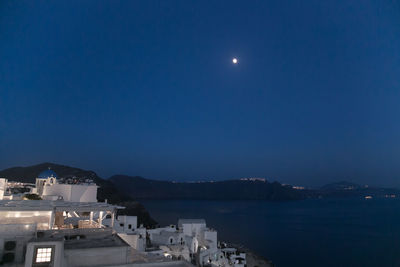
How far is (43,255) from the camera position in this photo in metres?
8.54

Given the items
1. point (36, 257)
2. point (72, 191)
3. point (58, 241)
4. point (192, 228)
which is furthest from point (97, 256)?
point (192, 228)

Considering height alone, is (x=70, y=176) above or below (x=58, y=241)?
above

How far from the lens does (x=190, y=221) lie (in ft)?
119

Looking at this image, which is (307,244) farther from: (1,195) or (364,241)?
(1,195)

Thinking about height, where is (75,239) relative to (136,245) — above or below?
above

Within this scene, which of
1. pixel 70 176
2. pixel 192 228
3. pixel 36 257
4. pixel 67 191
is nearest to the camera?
pixel 36 257

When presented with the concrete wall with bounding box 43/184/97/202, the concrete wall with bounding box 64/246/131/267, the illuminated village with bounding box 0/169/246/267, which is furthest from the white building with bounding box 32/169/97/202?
the concrete wall with bounding box 64/246/131/267

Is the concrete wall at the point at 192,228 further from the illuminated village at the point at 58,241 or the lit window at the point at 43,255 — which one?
the lit window at the point at 43,255

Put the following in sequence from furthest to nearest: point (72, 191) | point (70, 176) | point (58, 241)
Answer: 1. point (70, 176)
2. point (72, 191)
3. point (58, 241)

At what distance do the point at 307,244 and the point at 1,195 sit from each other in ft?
176

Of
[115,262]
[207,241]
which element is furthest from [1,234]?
[207,241]

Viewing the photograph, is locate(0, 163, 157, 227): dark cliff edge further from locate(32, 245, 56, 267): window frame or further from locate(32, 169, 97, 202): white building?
locate(32, 245, 56, 267): window frame

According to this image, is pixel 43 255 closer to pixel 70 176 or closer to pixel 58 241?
pixel 58 241

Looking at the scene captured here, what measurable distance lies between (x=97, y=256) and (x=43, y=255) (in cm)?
198
